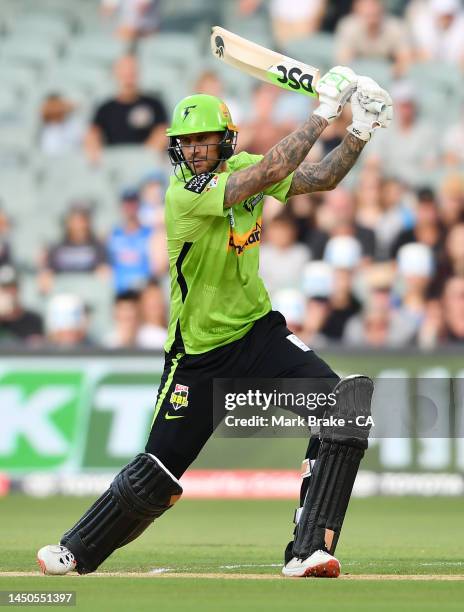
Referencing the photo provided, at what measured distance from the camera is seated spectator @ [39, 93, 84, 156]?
1769 centimetres

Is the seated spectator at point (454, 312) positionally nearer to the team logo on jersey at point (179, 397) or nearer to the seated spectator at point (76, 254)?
the seated spectator at point (76, 254)

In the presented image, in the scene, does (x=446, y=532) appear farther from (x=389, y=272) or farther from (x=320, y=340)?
(x=389, y=272)

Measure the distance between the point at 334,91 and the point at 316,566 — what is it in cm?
250

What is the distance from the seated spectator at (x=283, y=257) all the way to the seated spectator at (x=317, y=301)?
0.82 ft

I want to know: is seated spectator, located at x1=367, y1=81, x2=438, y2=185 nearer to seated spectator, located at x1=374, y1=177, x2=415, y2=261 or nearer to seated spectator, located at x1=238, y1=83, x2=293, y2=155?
seated spectator, located at x1=374, y1=177, x2=415, y2=261

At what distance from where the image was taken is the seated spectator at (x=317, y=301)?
14.0 m

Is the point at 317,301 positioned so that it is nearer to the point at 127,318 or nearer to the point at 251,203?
the point at 127,318

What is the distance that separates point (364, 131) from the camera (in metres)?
7.65

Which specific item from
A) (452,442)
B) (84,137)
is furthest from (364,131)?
(84,137)

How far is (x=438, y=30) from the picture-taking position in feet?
57.3

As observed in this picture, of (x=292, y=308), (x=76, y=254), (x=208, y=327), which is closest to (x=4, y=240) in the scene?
(x=76, y=254)

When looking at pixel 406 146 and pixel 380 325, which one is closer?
pixel 380 325

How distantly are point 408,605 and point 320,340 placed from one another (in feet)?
25.5

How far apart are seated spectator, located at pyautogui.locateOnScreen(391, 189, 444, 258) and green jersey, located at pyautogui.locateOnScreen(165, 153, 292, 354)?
7417 mm
